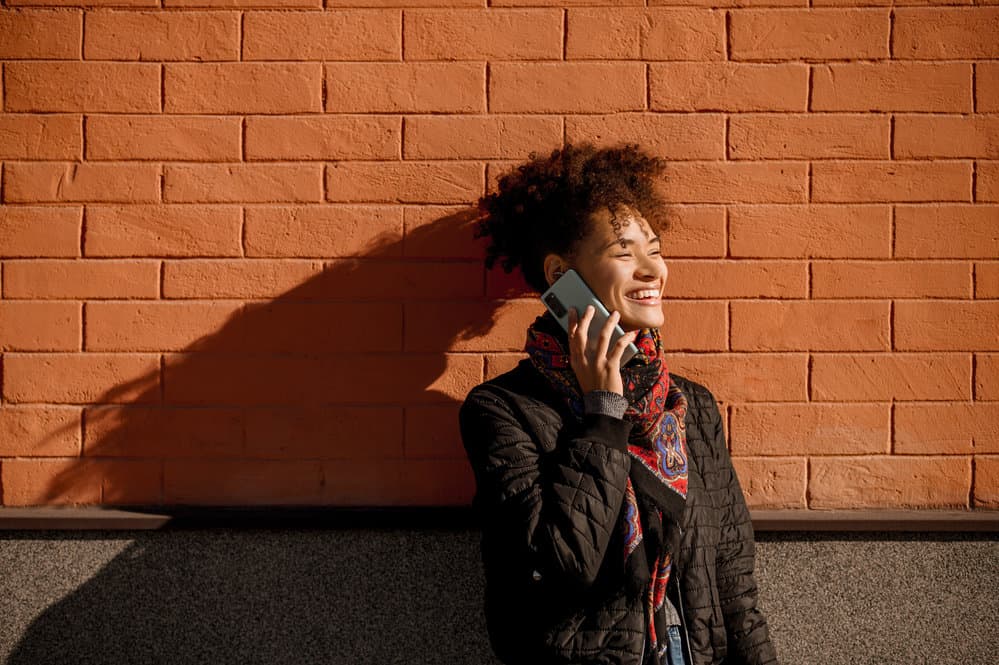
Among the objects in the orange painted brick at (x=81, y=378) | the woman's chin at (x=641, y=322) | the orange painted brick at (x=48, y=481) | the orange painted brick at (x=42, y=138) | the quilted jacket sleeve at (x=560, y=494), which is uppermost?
the orange painted brick at (x=42, y=138)

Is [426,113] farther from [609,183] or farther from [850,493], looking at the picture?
[850,493]

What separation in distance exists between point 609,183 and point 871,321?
1.20m

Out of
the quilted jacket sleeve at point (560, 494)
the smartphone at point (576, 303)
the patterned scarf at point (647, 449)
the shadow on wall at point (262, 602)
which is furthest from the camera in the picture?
the shadow on wall at point (262, 602)

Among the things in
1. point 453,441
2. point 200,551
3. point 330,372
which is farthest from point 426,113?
point 200,551

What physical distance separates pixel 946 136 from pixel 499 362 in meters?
1.84

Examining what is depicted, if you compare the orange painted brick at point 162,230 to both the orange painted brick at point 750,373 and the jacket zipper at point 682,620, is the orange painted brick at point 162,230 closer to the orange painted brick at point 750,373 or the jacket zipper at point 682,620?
the orange painted brick at point 750,373

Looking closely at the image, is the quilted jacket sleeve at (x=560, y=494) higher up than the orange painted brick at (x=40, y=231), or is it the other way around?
the orange painted brick at (x=40, y=231)

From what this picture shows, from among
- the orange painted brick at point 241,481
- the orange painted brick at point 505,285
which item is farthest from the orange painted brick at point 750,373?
the orange painted brick at point 241,481

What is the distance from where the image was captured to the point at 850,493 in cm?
259

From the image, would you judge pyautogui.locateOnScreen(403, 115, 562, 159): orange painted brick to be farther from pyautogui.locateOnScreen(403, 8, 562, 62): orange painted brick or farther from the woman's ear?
the woman's ear

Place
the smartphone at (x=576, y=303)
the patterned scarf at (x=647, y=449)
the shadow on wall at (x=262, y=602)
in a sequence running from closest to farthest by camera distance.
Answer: the patterned scarf at (x=647, y=449) → the smartphone at (x=576, y=303) → the shadow on wall at (x=262, y=602)

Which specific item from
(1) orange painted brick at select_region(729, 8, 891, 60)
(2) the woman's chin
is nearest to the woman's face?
(2) the woman's chin

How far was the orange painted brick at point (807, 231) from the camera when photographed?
257 cm

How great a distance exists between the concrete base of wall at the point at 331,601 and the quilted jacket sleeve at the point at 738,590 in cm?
55
